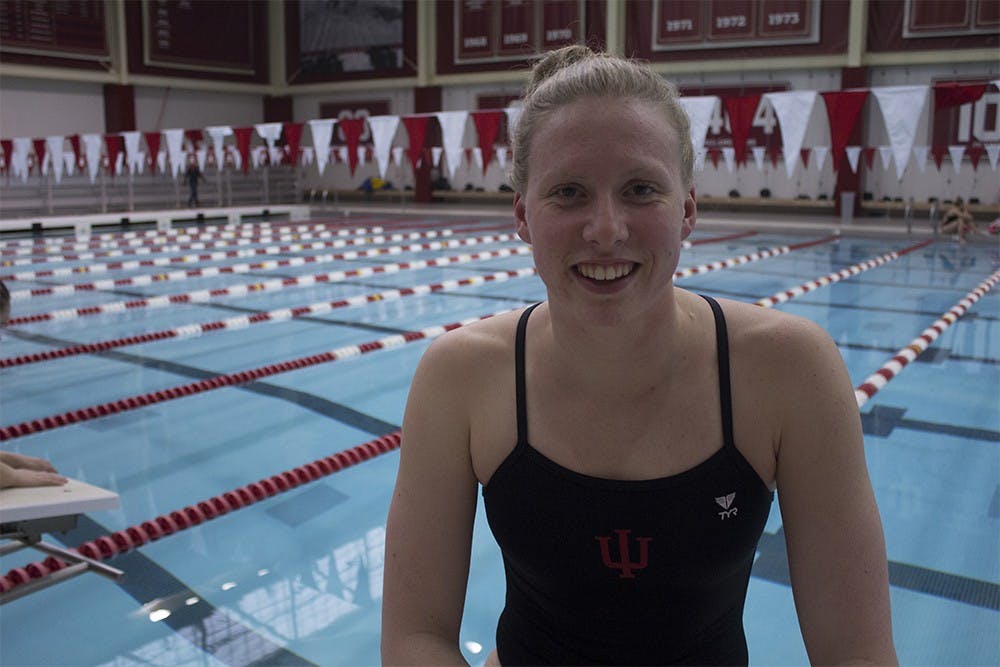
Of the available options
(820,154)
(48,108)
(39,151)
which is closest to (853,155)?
(820,154)

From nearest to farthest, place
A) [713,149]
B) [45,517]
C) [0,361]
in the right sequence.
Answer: [45,517] < [0,361] < [713,149]

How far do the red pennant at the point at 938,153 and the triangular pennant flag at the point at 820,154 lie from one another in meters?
1.73

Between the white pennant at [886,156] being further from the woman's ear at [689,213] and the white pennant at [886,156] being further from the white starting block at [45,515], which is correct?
the woman's ear at [689,213]

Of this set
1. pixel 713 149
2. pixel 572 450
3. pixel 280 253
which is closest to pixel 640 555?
pixel 572 450

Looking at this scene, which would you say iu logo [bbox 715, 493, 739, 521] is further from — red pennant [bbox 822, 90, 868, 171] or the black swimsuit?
red pennant [bbox 822, 90, 868, 171]

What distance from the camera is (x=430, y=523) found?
1167 mm

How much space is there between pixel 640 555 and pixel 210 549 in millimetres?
2017

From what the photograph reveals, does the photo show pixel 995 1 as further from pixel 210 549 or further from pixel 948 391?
pixel 210 549

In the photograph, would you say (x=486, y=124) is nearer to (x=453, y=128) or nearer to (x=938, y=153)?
(x=453, y=128)

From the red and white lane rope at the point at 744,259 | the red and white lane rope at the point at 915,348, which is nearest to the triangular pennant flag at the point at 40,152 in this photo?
the red and white lane rope at the point at 744,259

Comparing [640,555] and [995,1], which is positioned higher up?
[995,1]

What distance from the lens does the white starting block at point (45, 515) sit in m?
2.14

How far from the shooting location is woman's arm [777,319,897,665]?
3.46ft

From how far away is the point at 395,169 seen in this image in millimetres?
22641
